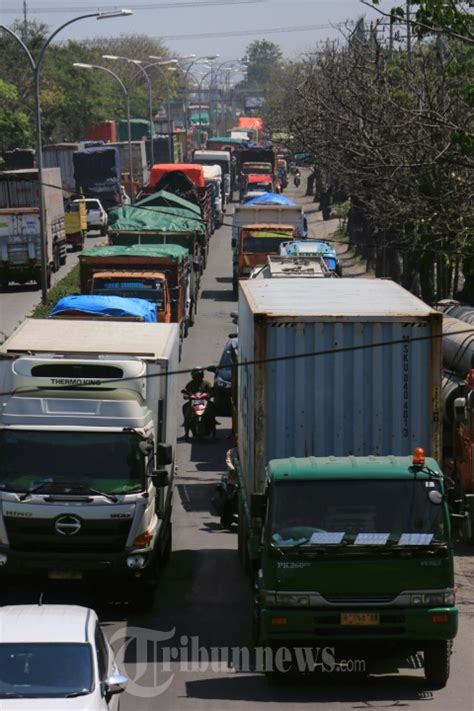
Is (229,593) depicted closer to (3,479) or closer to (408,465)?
(3,479)

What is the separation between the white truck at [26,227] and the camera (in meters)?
45.0

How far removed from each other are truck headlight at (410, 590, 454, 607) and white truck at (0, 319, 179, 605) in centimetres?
364

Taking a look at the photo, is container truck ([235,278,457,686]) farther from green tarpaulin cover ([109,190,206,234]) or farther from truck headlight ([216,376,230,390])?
green tarpaulin cover ([109,190,206,234])

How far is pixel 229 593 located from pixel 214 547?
8.20ft

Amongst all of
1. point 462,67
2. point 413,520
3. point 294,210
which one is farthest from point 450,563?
point 294,210

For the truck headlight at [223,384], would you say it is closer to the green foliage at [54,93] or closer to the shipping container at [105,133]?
the green foliage at [54,93]

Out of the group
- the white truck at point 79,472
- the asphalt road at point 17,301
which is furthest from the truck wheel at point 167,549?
the asphalt road at point 17,301

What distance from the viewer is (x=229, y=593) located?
16.9 m

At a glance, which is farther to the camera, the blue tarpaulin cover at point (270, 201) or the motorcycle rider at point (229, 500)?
the blue tarpaulin cover at point (270, 201)

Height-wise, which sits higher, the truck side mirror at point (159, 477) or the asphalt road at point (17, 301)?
the truck side mirror at point (159, 477)

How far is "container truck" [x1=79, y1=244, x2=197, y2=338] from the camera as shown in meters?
30.0

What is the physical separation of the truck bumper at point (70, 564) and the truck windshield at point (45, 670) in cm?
477

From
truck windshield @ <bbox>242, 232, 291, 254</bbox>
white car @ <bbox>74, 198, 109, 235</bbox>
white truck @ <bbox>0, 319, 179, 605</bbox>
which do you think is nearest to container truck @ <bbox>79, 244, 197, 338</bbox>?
truck windshield @ <bbox>242, 232, 291, 254</bbox>

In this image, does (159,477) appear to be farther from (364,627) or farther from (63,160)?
(63,160)
